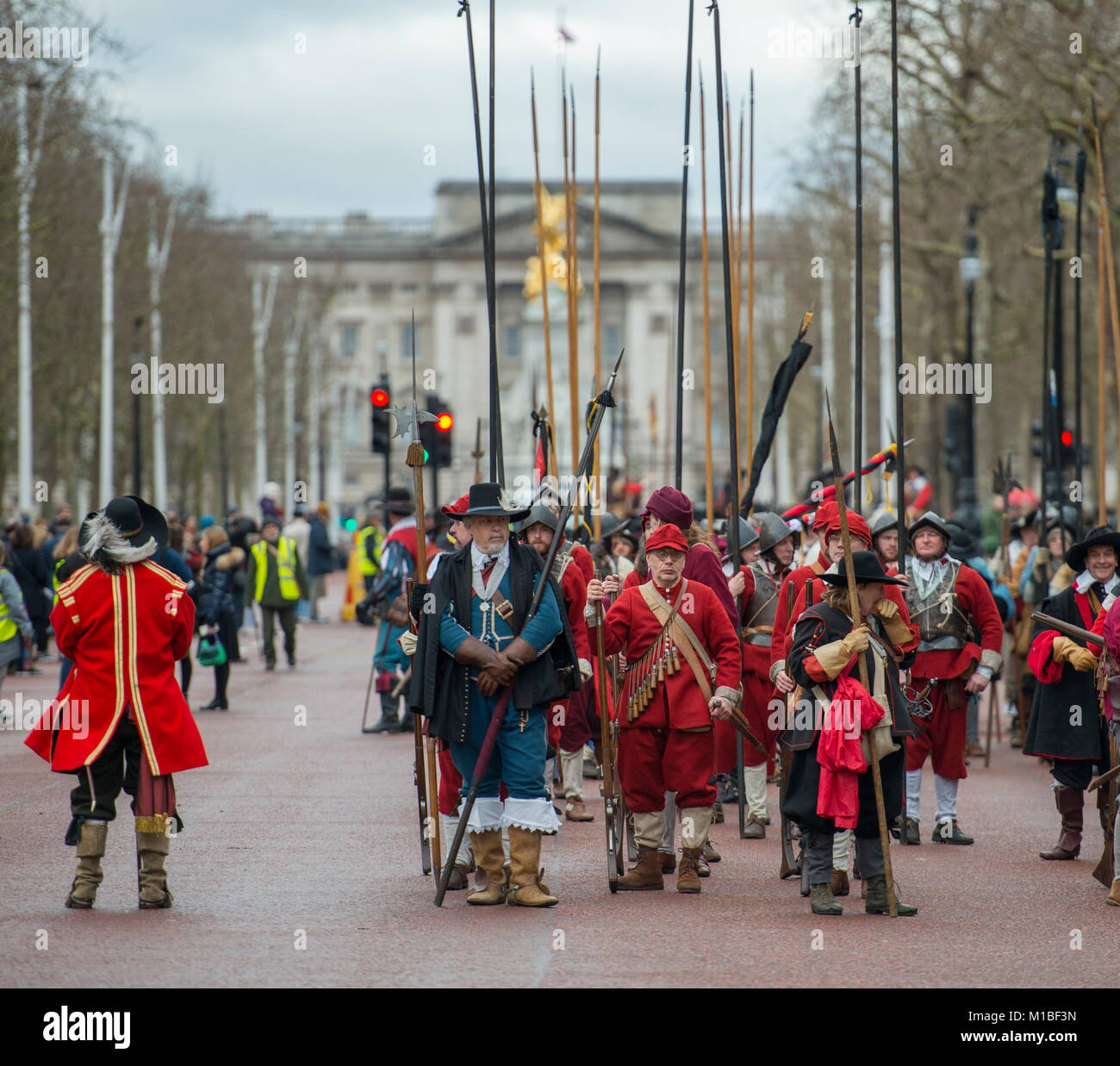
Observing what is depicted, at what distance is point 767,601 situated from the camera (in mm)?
11344

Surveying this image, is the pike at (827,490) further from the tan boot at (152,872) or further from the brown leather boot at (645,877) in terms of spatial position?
the tan boot at (152,872)

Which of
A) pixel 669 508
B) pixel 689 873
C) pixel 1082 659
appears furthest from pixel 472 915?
pixel 1082 659

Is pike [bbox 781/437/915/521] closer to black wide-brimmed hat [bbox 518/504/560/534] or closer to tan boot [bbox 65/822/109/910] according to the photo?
black wide-brimmed hat [bbox 518/504/560/534]

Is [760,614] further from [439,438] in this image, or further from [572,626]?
[439,438]

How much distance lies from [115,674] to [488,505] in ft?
6.24

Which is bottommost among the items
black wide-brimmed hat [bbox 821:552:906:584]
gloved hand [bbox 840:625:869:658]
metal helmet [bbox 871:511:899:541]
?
gloved hand [bbox 840:625:869:658]

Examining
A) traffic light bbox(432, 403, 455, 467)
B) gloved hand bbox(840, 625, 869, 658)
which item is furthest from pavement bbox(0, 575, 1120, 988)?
traffic light bbox(432, 403, 455, 467)

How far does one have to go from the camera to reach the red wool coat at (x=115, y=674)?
8336mm

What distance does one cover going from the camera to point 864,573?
8492 millimetres

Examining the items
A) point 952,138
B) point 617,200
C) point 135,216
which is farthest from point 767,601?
point 617,200

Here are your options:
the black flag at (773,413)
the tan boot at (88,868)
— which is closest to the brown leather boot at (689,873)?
the tan boot at (88,868)

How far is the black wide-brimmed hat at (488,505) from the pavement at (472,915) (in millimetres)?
1816

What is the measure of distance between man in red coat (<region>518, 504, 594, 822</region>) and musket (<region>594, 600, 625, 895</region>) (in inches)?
61.3

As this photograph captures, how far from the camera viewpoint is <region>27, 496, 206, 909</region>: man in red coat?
8.27 metres
